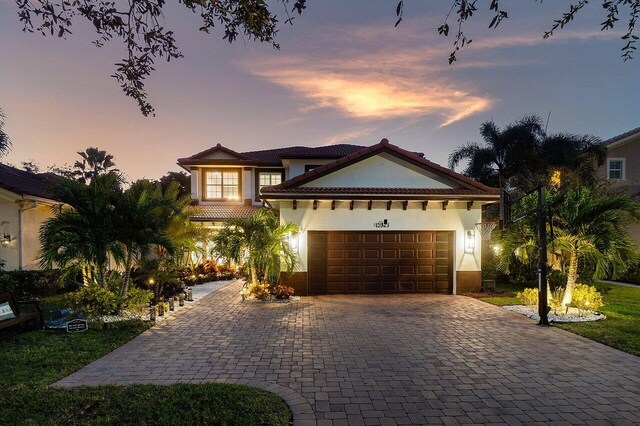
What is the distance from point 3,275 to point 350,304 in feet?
38.2

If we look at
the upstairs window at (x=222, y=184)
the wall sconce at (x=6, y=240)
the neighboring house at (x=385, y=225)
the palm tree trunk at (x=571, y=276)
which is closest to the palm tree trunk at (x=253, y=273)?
the neighboring house at (x=385, y=225)

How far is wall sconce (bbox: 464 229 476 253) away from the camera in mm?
13180

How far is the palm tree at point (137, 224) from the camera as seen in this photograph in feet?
29.6

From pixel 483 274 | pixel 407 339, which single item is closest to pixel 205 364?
pixel 407 339

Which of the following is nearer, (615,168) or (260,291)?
(260,291)

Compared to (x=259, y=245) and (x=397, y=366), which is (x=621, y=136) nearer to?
(x=259, y=245)

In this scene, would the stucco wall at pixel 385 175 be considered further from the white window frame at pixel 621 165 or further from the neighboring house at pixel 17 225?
the white window frame at pixel 621 165

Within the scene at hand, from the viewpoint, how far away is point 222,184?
68.4 feet

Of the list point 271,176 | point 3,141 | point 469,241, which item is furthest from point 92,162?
point 469,241

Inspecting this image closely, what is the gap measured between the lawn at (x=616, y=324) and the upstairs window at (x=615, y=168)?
13769 mm

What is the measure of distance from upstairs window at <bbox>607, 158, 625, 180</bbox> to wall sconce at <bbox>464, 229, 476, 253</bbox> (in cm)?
1744

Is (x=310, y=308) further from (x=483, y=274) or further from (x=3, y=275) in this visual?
(x=3, y=275)

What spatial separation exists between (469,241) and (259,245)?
8.08 meters

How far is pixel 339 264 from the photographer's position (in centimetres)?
1314
